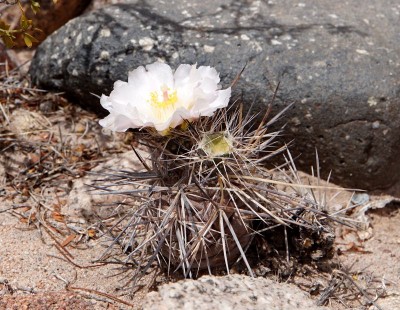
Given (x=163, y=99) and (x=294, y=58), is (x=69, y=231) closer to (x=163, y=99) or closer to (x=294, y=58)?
(x=163, y=99)

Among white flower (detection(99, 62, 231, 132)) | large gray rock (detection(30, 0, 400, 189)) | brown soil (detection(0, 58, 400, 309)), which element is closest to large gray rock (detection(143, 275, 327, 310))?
brown soil (detection(0, 58, 400, 309))

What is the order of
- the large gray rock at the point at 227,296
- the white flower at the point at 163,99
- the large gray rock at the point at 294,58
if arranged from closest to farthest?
the large gray rock at the point at 227,296 < the white flower at the point at 163,99 < the large gray rock at the point at 294,58

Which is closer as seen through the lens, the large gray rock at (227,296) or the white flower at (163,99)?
the large gray rock at (227,296)

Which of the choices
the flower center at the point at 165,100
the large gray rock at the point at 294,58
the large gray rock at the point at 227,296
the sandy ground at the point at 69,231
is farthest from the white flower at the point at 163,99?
the large gray rock at the point at 294,58

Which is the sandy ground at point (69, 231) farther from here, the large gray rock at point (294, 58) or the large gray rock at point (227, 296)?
the large gray rock at point (227, 296)

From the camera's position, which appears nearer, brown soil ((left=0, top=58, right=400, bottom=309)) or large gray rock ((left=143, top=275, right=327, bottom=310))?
large gray rock ((left=143, top=275, right=327, bottom=310))

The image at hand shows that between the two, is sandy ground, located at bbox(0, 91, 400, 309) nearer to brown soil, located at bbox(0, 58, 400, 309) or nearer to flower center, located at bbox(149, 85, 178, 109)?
brown soil, located at bbox(0, 58, 400, 309)
